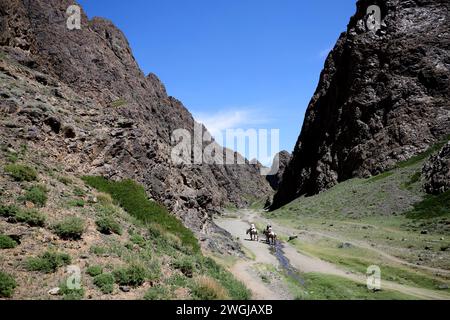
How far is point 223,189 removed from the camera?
19138 centimetres

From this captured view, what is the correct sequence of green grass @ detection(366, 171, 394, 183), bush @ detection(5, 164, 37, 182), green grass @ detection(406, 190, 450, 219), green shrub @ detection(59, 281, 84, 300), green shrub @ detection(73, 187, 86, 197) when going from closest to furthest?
green shrub @ detection(59, 281, 84, 300) < bush @ detection(5, 164, 37, 182) < green shrub @ detection(73, 187, 86, 197) < green grass @ detection(406, 190, 450, 219) < green grass @ detection(366, 171, 394, 183)

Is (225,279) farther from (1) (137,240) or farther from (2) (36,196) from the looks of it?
(2) (36,196)

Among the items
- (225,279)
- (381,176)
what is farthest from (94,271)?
(381,176)

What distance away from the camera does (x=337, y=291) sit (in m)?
23.7

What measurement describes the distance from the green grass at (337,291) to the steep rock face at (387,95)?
3025 inches

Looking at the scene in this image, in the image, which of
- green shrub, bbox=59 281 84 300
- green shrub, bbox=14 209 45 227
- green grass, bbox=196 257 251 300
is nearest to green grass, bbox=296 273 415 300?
green grass, bbox=196 257 251 300

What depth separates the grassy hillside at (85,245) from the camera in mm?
14305

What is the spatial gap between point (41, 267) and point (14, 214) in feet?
13.9

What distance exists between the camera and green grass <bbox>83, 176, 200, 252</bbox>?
2605 centimetres

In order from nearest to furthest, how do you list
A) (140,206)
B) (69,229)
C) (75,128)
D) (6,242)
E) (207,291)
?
(6,242) < (207,291) < (69,229) < (140,206) < (75,128)

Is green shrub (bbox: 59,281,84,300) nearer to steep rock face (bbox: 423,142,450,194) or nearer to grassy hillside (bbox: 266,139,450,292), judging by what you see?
grassy hillside (bbox: 266,139,450,292)

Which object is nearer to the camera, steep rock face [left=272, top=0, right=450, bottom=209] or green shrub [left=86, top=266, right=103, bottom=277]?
green shrub [left=86, top=266, right=103, bottom=277]

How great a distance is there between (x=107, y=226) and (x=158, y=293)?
650 cm

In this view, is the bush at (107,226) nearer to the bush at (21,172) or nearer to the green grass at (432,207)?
the bush at (21,172)
